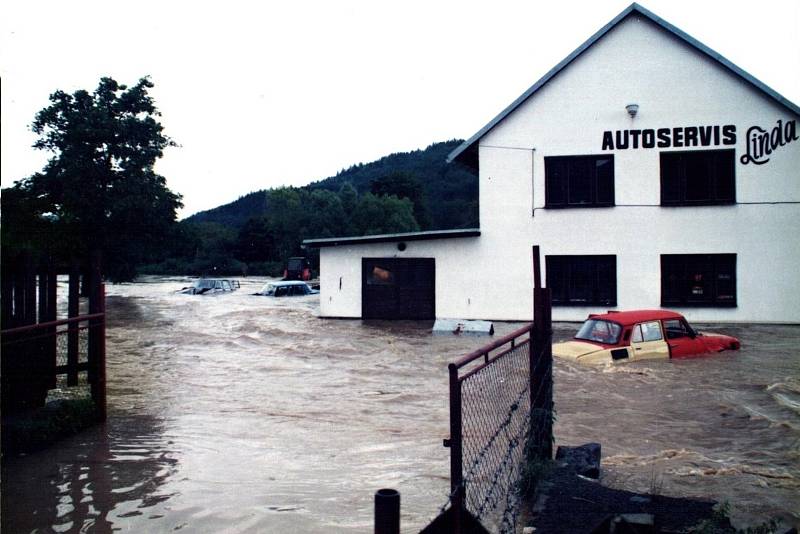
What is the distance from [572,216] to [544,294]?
15708 mm

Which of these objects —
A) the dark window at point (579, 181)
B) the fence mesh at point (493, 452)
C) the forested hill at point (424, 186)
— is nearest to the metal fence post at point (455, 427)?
the fence mesh at point (493, 452)

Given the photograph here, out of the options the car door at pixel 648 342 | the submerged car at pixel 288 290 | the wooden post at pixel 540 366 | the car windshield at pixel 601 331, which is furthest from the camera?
the submerged car at pixel 288 290

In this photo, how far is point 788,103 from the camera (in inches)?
781

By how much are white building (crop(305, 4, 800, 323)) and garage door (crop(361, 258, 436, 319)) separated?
2.18 feet

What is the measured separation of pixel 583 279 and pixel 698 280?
11.1 ft

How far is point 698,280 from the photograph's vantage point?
2083 centimetres

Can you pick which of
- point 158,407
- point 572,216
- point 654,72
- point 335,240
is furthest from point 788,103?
point 158,407

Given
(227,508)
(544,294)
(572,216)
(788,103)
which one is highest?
(788,103)

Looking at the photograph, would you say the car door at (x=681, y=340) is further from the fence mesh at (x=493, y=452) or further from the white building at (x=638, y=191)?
the white building at (x=638, y=191)

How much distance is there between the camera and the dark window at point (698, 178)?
20734mm

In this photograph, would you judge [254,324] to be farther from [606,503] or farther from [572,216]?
[606,503]

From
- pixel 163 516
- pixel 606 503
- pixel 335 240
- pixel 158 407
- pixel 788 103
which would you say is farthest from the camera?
pixel 335 240

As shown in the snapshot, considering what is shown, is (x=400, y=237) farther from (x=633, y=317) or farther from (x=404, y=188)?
(x=404, y=188)

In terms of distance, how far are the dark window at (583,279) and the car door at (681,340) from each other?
7.83 m
